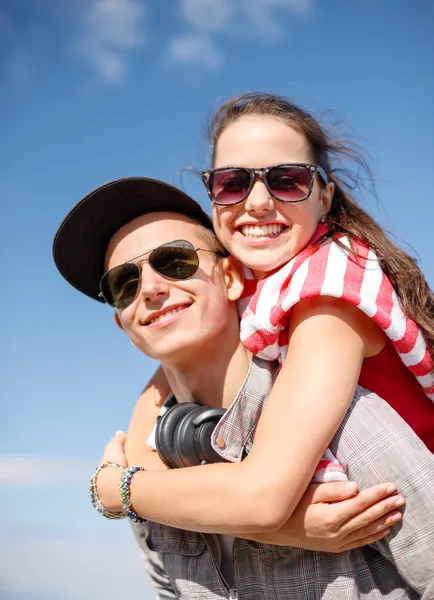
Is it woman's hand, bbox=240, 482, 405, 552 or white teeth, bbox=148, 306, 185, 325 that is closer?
woman's hand, bbox=240, 482, 405, 552

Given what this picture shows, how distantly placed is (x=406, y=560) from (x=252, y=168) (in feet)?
6.95

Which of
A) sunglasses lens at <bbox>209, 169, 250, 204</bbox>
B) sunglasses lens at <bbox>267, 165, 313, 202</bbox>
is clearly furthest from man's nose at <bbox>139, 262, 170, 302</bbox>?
sunglasses lens at <bbox>267, 165, 313, 202</bbox>

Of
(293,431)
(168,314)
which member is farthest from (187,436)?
(293,431)

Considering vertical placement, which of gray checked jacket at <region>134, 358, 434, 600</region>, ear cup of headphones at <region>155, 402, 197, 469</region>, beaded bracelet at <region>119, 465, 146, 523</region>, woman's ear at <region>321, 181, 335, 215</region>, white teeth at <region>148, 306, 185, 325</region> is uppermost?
woman's ear at <region>321, 181, 335, 215</region>

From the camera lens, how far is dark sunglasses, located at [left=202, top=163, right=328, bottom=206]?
373 centimetres

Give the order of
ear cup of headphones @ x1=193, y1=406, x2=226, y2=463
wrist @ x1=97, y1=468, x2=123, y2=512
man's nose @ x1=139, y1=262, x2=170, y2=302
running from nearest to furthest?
ear cup of headphones @ x1=193, y1=406, x2=226, y2=463 → wrist @ x1=97, y1=468, x2=123, y2=512 → man's nose @ x1=139, y1=262, x2=170, y2=302

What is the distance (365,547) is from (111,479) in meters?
1.53

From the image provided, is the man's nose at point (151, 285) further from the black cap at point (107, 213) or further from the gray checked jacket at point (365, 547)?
the gray checked jacket at point (365, 547)

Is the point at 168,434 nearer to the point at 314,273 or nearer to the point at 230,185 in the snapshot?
the point at 314,273

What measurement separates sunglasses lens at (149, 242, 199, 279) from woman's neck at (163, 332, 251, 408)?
46 cm

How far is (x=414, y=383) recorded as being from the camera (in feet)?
12.1

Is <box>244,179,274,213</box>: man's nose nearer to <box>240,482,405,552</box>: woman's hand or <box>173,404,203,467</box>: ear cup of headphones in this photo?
<box>173,404,203,467</box>: ear cup of headphones

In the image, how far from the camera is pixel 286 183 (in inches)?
147

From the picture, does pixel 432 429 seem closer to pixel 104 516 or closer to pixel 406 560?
pixel 406 560
